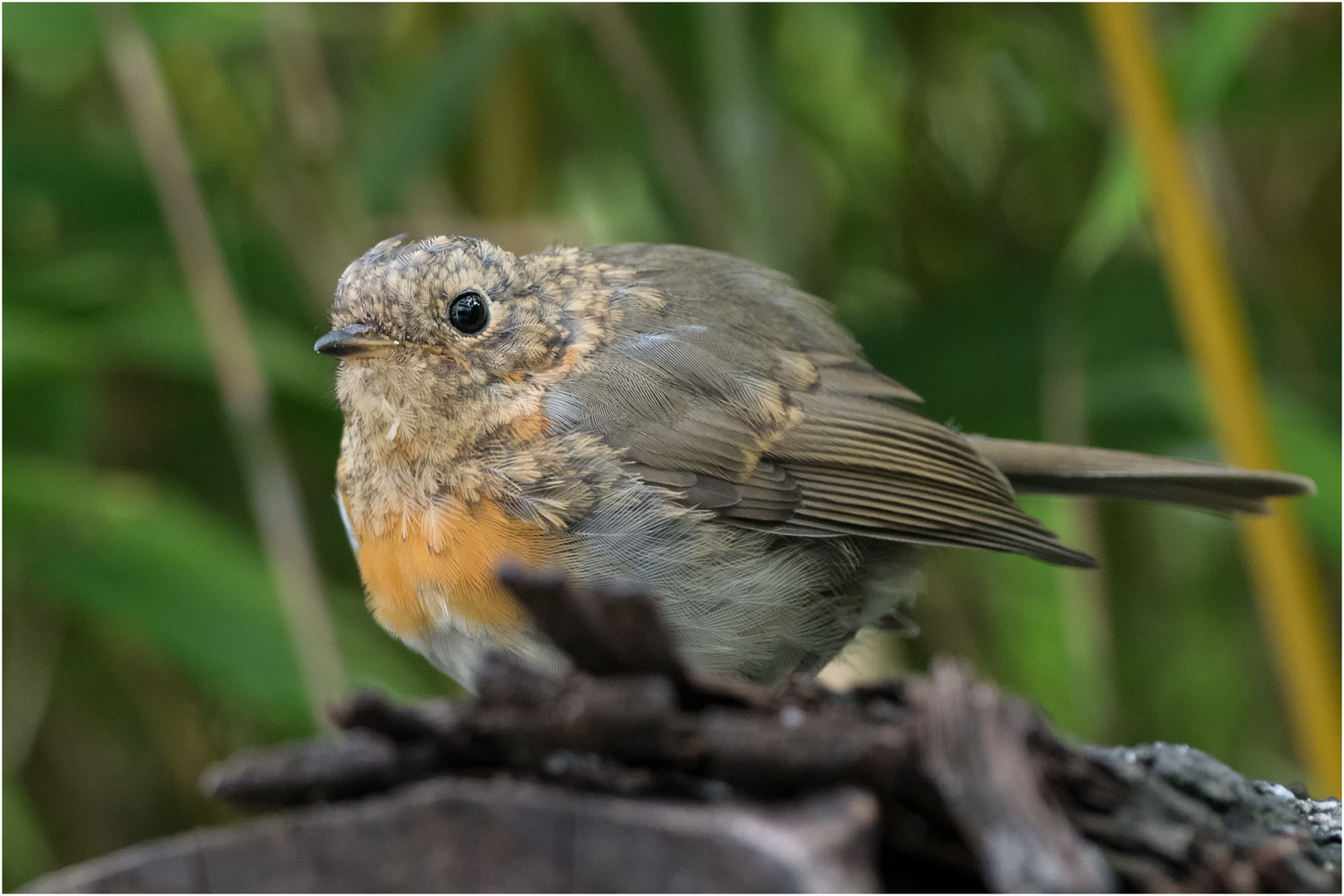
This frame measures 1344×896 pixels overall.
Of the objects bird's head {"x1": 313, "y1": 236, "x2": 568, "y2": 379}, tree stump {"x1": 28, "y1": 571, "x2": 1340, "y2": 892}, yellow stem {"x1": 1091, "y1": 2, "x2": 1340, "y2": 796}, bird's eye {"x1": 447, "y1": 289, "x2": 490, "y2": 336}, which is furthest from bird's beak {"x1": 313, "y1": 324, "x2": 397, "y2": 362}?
yellow stem {"x1": 1091, "y1": 2, "x2": 1340, "y2": 796}

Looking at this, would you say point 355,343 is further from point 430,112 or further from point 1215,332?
point 1215,332

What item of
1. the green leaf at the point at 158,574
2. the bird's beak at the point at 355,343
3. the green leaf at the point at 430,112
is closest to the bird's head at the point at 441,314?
the bird's beak at the point at 355,343

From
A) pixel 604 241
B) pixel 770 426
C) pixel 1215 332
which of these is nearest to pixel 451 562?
pixel 770 426

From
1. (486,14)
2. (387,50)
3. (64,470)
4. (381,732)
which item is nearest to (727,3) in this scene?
(486,14)

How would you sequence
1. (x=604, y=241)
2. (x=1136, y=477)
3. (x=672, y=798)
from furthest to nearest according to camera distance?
1. (x=604, y=241)
2. (x=1136, y=477)
3. (x=672, y=798)

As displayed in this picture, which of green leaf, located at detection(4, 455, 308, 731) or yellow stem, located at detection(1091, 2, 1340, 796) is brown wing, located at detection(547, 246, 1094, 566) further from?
green leaf, located at detection(4, 455, 308, 731)

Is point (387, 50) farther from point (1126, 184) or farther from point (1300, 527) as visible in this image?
point (1300, 527)

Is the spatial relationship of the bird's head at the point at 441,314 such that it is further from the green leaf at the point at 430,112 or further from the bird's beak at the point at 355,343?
the green leaf at the point at 430,112
